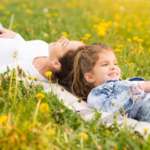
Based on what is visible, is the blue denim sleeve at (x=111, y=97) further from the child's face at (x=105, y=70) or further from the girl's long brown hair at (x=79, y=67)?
the girl's long brown hair at (x=79, y=67)

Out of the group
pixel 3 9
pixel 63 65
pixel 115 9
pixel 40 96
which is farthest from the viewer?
pixel 115 9

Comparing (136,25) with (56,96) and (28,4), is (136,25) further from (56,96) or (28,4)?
(56,96)

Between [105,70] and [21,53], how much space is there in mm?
1135

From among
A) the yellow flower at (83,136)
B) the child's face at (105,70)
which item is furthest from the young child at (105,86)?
the yellow flower at (83,136)

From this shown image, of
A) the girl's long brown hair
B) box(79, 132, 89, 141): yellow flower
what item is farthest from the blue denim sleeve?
box(79, 132, 89, 141): yellow flower

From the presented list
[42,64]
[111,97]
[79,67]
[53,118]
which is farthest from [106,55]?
[53,118]

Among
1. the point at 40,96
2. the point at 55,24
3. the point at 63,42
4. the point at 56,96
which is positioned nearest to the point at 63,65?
the point at 63,42

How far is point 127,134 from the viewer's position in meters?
4.45

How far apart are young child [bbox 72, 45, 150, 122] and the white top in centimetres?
48

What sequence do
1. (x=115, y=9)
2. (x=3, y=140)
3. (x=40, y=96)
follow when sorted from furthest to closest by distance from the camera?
(x=115, y=9)
(x=40, y=96)
(x=3, y=140)

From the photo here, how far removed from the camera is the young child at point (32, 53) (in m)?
6.12

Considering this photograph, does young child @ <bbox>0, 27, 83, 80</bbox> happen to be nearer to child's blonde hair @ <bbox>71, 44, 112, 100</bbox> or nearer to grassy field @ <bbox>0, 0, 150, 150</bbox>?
child's blonde hair @ <bbox>71, 44, 112, 100</bbox>

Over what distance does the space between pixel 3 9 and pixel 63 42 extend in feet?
23.2

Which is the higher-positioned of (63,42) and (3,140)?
(63,42)
